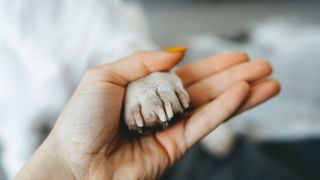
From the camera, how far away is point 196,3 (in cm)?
96

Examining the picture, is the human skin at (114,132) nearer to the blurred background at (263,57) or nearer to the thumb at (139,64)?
the thumb at (139,64)

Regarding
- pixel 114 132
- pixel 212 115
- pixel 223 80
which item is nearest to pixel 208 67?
pixel 223 80

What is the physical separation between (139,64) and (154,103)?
0.27ft

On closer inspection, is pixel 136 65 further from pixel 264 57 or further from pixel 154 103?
pixel 264 57

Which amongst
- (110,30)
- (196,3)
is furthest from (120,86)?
(196,3)

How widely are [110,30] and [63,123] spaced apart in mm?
302

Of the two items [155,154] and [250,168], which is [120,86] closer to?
[155,154]

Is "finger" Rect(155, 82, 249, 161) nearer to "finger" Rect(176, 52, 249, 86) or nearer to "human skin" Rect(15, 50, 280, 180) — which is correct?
"human skin" Rect(15, 50, 280, 180)

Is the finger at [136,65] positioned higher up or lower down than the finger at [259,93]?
higher up

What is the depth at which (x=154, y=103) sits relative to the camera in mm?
672

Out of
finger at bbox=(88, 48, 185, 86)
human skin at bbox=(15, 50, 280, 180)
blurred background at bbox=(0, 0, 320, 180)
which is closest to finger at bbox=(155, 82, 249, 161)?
human skin at bbox=(15, 50, 280, 180)

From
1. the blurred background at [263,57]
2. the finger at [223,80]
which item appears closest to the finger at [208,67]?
the finger at [223,80]

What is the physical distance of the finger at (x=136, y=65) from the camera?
2.29 ft

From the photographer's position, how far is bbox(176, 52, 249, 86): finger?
0.84m
